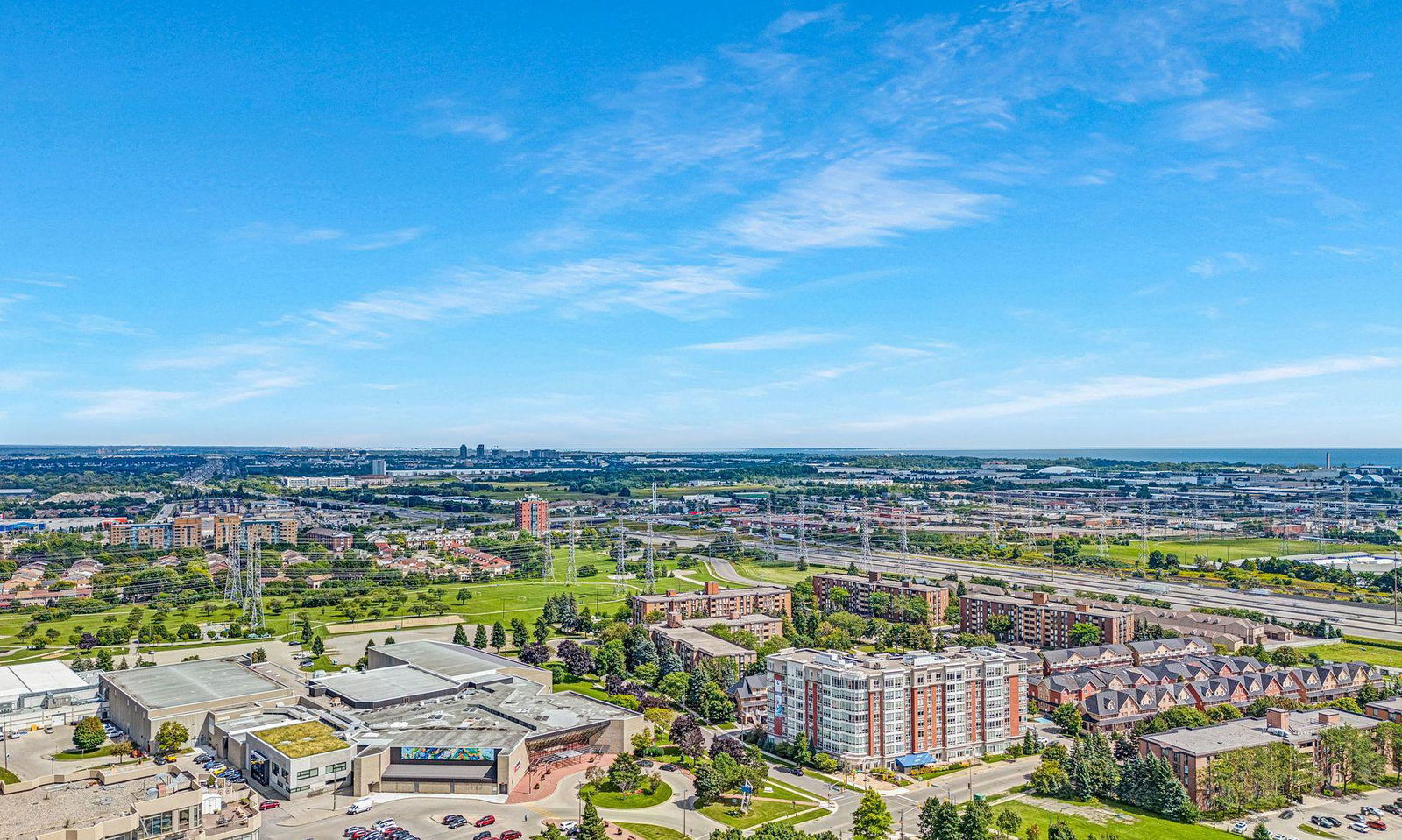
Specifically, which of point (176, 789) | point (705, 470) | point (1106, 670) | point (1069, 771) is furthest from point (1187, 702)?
point (705, 470)

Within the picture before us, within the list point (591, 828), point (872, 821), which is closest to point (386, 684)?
point (591, 828)

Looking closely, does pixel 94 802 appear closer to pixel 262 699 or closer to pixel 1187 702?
pixel 262 699

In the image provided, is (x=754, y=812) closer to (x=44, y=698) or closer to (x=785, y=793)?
(x=785, y=793)

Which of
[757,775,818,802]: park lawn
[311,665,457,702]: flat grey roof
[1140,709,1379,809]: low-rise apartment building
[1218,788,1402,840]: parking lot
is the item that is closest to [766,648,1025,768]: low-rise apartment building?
[757,775,818,802]: park lawn

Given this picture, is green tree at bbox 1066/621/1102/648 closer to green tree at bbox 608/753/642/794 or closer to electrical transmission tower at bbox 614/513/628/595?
green tree at bbox 608/753/642/794

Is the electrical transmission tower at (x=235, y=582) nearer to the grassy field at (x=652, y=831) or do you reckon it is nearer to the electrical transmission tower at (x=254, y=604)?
the electrical transmission tower at (x=254, y=604)
